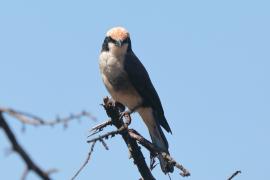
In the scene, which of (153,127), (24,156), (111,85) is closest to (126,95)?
(111,85)

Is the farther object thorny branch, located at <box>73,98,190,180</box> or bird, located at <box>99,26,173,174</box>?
bird, located at <box>99,26,173,174</box>

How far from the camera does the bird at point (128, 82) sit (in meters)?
6.94

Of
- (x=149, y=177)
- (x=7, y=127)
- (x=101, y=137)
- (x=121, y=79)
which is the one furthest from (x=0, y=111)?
(x=121, y=79)

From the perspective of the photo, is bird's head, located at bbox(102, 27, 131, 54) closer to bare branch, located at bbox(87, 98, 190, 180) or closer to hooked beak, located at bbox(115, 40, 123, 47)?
hooked beak, located at bbox(115, 40, 123, 47)

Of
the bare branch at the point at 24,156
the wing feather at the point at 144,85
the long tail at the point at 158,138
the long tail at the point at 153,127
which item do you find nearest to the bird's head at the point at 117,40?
the wing feather at the point at 144,85

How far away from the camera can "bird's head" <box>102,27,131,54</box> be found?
7.13 m

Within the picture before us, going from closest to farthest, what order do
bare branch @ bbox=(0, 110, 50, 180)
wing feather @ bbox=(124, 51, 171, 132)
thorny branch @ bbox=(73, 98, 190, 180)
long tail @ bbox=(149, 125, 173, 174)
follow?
bare branch @ bbox=(0, 110, 50, 180) → thorny branch @ bbox=(73, 98, 190, 180) → long tail @ bbox=(149, 125, 173, 174) → wing feather @ bbox=(124, 51, 171, 132)

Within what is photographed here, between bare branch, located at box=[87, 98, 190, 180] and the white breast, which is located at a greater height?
the white breast

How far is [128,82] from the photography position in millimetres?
7121

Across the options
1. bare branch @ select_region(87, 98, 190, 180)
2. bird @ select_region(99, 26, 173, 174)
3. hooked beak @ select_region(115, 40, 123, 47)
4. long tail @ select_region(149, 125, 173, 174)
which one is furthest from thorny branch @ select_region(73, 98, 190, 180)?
hooked beak @ select_region(115, 40, 123, 47)

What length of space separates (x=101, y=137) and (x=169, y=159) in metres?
0.57

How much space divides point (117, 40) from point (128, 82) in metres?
0.54

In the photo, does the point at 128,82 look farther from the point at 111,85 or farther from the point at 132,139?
the point at 132,139

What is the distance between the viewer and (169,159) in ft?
14.8
